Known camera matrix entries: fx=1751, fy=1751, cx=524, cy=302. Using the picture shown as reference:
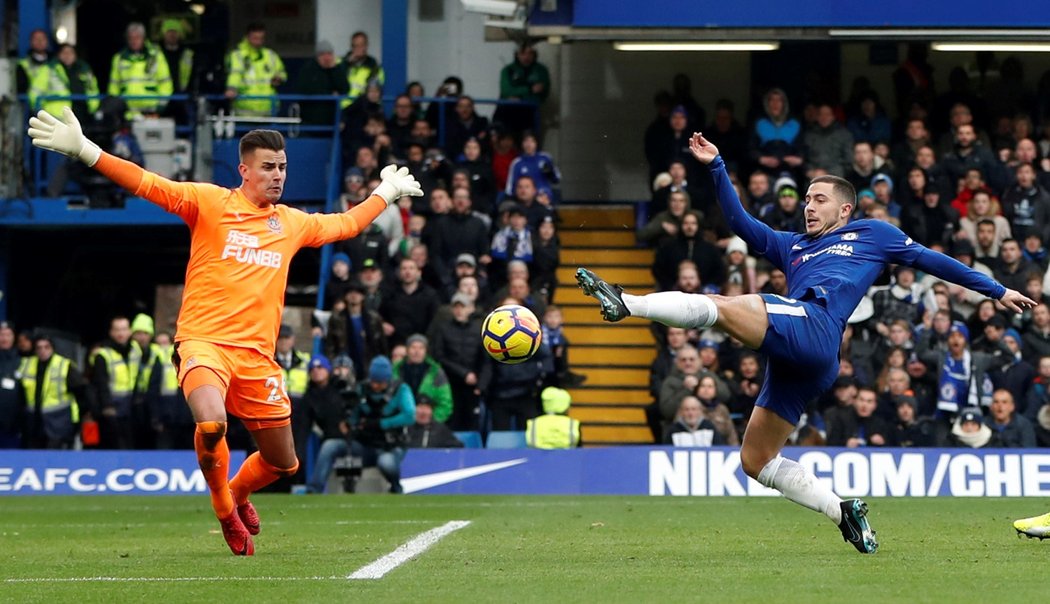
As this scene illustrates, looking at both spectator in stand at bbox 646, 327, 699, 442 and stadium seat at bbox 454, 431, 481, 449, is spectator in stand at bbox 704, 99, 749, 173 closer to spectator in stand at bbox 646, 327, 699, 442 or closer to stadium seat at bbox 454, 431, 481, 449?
spectator in stand at bbox 646, 327, 699, 442

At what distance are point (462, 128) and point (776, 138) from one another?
149 inches

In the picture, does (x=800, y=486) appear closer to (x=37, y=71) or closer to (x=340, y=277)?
(x=340, y=277)

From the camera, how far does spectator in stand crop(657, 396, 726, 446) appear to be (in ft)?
58.1

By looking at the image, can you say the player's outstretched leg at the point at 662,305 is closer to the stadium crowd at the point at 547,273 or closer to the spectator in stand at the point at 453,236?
the stadium crowd at the point at 547,273

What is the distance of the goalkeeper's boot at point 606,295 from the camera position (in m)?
8.52

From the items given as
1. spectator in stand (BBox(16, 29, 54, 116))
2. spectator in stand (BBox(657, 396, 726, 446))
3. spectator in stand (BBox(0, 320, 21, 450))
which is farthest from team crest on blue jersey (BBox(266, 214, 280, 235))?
spectator in stand (BBox(16, 29, 54, 116))

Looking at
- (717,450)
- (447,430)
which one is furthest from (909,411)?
(447,430)

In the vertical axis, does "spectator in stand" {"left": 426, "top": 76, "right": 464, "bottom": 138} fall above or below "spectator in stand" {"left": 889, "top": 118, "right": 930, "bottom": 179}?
above

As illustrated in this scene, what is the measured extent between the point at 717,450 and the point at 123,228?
10282 millimetres

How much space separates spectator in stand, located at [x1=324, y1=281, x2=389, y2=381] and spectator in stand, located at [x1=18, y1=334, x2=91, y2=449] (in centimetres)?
285

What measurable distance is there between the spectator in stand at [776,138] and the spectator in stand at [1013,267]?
268 cm

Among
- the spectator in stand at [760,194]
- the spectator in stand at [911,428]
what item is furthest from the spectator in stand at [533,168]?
the spectator in stand at [911,428]

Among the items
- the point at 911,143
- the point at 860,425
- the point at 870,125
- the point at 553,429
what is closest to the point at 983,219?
the point at 911,143

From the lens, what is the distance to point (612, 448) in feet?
57.1
